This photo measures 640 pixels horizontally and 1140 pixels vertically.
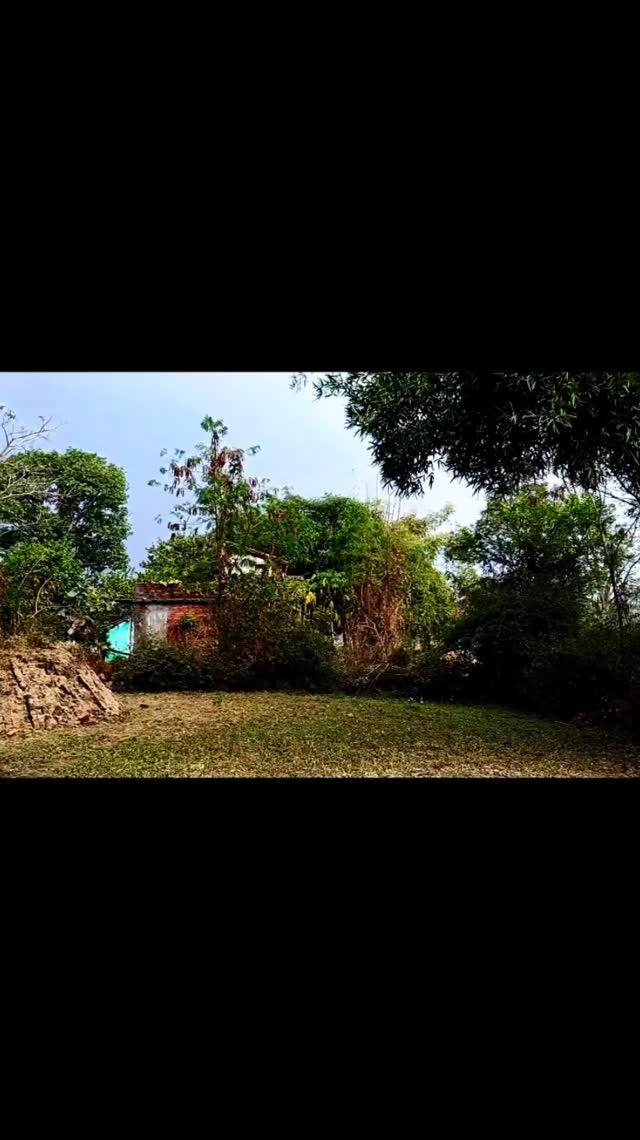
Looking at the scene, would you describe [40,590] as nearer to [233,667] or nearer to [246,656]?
[233,667]

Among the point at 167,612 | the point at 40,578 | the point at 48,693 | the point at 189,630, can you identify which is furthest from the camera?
the point at 167,612

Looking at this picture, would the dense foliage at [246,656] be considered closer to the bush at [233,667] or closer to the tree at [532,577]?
the bush at [233,667]

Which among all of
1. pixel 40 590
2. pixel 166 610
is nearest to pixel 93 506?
pixel 166 610

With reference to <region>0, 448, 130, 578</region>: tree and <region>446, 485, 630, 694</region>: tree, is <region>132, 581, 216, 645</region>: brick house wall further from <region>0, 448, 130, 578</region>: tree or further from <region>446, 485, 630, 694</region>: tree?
<region>0, 448, 130, 578</region>: tree

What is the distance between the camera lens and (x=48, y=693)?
5.15m

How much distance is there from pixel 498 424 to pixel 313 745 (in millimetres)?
3198

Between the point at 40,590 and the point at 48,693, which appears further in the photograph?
the point at 40,590
